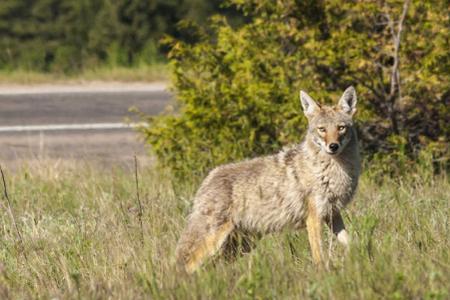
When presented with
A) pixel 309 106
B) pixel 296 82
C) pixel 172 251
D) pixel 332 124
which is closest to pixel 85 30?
pixel 296 82

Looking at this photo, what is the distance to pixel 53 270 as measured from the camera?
6.93m

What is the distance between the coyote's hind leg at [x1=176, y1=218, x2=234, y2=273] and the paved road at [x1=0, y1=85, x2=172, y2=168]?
457cm

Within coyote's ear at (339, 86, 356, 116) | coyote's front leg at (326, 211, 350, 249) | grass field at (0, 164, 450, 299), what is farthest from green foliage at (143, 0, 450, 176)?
coyote's front leg at (326, 211, 350, 249)

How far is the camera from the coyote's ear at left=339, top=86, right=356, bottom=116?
7590 millimetres

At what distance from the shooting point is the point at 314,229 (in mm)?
7172

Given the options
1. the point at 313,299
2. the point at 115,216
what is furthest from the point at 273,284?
the point at 115,216

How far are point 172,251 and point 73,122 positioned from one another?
916 centimetres

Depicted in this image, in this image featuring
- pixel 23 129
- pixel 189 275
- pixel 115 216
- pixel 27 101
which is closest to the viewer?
pixel 189 275

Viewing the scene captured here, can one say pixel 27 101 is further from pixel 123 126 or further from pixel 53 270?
pixel 53 270

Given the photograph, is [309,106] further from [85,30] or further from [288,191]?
[85,30]

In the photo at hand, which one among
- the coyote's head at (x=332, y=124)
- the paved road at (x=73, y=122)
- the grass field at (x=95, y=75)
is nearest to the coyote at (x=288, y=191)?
the coyote's head at (x=332, y=124)

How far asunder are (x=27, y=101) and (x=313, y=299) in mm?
12092

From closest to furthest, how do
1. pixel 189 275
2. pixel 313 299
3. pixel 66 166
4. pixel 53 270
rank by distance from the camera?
pixel 313 299 < pixel 189 275 < pixel 53 270 < pixel 66 166

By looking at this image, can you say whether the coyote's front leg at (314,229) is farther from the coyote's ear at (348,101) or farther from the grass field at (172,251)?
the coyote's ear at (348,101)
